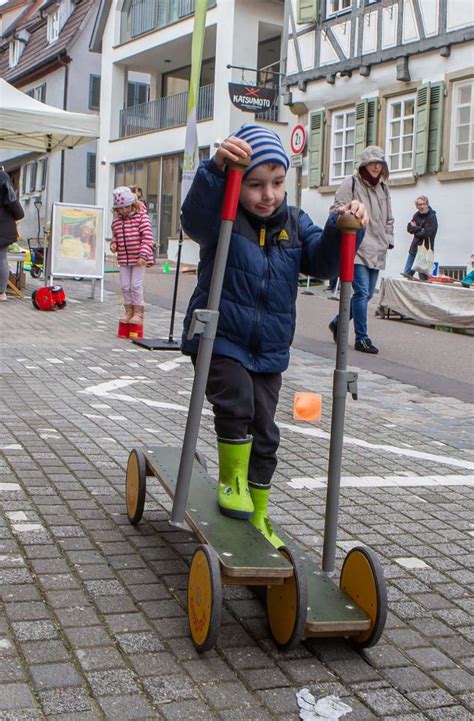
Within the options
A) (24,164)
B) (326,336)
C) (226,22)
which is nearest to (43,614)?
(326,336)

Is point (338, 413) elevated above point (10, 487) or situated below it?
above

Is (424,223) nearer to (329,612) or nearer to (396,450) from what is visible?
(396,450)

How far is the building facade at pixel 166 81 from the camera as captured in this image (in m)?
27.6

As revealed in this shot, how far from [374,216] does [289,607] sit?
8.06 meters

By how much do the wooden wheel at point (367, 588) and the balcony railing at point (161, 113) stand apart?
26.8 m

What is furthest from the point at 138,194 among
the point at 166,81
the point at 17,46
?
the point at 17,46

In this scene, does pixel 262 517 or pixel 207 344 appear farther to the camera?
pixel 262 517

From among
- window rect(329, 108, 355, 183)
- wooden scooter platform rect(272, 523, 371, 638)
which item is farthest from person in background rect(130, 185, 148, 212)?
wooden scooter platform rect(272, 523, 371, 638)

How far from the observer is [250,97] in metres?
22.3

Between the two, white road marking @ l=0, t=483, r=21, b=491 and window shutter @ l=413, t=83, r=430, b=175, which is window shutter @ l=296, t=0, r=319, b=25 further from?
white road marking @ l=0, t=483, r=21, b=491

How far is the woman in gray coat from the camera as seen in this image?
10.5 m

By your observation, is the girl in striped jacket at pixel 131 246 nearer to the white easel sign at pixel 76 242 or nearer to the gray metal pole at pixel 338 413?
the white easel sign at pixel 76 242

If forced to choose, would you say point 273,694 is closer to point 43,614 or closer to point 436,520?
point 43,614

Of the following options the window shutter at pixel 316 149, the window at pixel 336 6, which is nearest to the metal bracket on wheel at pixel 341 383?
the window at pixel 336 6
